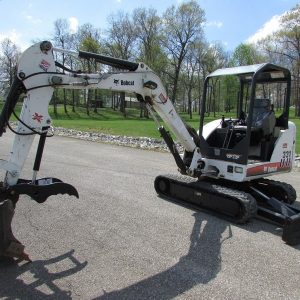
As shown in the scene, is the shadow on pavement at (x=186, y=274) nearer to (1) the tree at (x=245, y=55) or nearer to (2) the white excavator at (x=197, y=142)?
(2) the white excavator at (x=197, y=142)

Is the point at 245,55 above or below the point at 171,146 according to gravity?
above

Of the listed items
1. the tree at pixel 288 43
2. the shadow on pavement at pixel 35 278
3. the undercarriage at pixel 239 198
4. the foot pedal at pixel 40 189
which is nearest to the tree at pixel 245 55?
the tree at pixel 288 43

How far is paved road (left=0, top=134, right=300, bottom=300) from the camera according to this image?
175 inches

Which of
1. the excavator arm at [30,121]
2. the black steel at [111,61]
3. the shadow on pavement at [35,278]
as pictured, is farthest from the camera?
the black steel at [111,61]

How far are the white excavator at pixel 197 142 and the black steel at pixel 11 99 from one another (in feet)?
0.04

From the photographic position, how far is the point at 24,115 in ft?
16.6

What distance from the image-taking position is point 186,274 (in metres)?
4.80

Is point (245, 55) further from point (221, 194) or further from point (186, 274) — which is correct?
point (186, 274)

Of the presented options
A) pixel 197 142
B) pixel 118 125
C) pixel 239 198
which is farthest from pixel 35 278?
pixel 118 125

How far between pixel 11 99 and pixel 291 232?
4134 mm

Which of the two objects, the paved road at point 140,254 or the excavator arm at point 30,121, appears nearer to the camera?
the paved road at point 140,254

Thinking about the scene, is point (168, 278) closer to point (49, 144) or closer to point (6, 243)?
point (6, 243)

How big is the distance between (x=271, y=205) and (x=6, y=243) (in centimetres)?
418

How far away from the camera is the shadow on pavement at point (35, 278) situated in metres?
4.30
